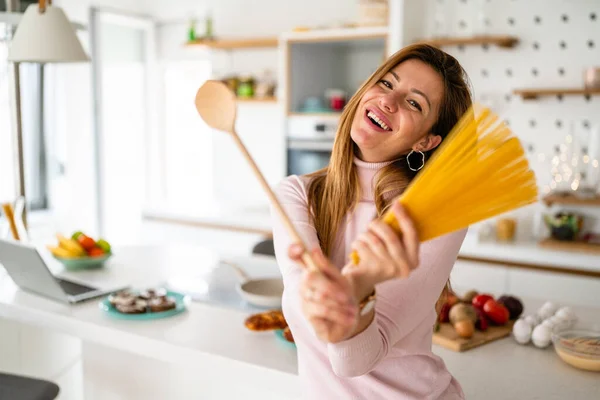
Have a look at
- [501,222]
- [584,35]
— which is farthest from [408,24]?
[501,222]

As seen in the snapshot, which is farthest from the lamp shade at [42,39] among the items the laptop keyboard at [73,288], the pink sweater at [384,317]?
the pink sweater at [384,317]

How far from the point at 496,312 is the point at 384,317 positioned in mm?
802

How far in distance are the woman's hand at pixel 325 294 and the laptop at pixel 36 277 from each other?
4.32ft

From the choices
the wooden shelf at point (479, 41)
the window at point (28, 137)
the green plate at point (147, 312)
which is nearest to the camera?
the green plate at point (147, 312)

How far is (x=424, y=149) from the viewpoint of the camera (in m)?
1.12

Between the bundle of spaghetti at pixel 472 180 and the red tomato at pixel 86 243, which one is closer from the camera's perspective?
the bundle of spaghetti at pixel 472 180

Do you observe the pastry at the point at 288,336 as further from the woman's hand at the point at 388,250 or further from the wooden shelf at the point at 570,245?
the wooden shelf at the point at 570,245

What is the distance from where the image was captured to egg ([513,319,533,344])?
1527 millimetres

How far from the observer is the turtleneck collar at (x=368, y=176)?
3.74 feet

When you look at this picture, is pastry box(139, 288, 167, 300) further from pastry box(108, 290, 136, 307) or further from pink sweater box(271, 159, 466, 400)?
pink sweater box(271, 159, 466, 400)

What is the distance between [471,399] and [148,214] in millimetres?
3323

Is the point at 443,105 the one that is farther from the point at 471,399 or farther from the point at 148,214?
the point at 148,214

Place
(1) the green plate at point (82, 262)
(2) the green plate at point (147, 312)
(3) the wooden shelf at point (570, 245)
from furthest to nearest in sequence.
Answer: (3) the wooden shelf at point (570, 245), (1) the green plate at point (82, 262), (2) the green plate at point (147, 312)

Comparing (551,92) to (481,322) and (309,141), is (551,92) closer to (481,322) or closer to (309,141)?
(309,141)
